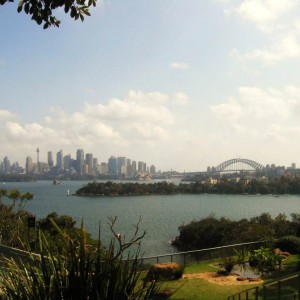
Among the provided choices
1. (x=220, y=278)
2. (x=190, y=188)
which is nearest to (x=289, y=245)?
(x=220, y=278)

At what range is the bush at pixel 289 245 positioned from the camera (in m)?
15.3

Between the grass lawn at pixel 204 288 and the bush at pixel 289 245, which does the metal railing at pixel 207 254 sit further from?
the grass lawn at pixel 204 288

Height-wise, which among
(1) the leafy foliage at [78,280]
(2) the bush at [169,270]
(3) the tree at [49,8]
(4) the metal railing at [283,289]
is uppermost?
(3) the tree at [49,8]

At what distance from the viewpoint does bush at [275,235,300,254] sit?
1527 cm

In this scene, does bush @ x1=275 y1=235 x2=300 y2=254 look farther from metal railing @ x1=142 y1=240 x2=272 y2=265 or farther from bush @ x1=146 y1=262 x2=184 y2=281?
bush @ x1=146 y1=262 x2=184 y2=281

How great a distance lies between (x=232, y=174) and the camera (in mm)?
197125

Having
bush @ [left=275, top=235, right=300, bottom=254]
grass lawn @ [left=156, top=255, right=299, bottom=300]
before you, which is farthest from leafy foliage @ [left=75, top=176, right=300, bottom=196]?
grass lawn @ [left=156, top=255, right=299, bottom=300]

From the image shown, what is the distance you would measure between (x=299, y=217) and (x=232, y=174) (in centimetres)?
17068

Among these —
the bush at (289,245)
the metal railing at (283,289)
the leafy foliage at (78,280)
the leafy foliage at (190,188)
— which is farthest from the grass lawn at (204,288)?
the leafy foliage at (190,188)

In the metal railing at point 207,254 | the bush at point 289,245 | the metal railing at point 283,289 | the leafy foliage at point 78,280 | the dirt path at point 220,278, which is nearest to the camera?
the leafy foliage at point 78,280

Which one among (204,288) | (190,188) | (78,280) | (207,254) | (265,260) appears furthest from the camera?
(190,188)

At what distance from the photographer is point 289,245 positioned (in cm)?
1544

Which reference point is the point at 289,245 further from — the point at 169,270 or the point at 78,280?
the point at 78,280

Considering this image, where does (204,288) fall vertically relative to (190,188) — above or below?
above
